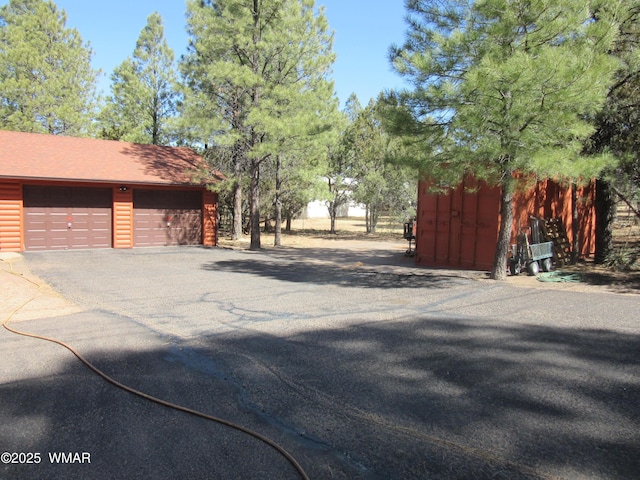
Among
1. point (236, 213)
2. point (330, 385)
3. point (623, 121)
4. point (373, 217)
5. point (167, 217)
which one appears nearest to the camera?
point (330, 385)

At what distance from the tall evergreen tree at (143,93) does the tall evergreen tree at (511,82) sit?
18938 millimetres

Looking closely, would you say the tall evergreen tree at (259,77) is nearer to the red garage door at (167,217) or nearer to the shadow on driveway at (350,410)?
the red garage door at (167,217)

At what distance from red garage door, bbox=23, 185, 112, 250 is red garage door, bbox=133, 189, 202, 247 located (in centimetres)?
119

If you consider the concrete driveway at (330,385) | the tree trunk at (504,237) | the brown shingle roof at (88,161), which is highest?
the brown shingle roof at (88,161)

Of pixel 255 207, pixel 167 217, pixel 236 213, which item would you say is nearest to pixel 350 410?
pixel 255 207

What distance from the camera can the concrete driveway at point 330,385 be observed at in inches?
123

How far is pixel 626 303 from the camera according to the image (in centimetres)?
851

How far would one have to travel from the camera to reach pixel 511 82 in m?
8.30

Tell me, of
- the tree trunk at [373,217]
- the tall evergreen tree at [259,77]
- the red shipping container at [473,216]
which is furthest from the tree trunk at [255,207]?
the tree trunk at [373,217]

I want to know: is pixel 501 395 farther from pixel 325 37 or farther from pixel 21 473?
pixel 325 37

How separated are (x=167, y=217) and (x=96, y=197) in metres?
2.87

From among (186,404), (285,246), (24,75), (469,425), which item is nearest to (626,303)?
(469,425)

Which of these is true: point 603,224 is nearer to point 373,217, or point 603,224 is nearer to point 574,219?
point 574,219

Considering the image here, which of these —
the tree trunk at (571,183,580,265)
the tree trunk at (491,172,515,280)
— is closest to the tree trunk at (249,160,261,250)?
the tree trunk at (491,172,515,280)
